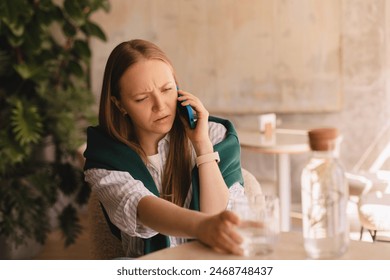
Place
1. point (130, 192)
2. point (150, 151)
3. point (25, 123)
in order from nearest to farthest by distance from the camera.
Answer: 1. point (130, 192)
2. point (150, 151)
3. point (25, 123)

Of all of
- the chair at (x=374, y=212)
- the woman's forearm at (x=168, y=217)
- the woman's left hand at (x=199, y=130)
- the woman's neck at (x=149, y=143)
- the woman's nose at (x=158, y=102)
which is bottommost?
the chair at (x=374, y=212)

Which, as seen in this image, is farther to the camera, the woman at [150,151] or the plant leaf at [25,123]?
the plant leaf at [25,123]

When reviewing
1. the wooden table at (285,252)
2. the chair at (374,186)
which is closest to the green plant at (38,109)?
the chair at (374,186)

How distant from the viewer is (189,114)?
1342mm

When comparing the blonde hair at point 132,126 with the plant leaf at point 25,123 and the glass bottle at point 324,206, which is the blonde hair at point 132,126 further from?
the plant leaf at point 25,123

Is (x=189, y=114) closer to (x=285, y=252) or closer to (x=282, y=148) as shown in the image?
(x=285, y=252)

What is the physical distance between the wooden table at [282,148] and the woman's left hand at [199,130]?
1.46 metres

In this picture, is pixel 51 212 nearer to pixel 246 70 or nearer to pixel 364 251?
pixel 246 70

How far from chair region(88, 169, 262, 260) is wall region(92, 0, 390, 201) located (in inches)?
80.3

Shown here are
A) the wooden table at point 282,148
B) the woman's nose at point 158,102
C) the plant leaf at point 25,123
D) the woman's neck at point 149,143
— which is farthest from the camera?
the plant leaf at point 25,123

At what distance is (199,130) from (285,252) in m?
0.42

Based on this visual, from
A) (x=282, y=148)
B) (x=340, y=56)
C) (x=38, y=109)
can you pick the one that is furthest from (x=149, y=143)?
(x=340, y=56)

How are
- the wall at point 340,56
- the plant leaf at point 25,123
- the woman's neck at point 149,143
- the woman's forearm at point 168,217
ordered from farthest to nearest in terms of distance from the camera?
1. the wall at point 340,56
2. the plant leaf at point 25,123
3. the woman's neck at point 149,143
4. the woman's forearm at point 168,217

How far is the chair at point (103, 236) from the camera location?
1617 millimetres
